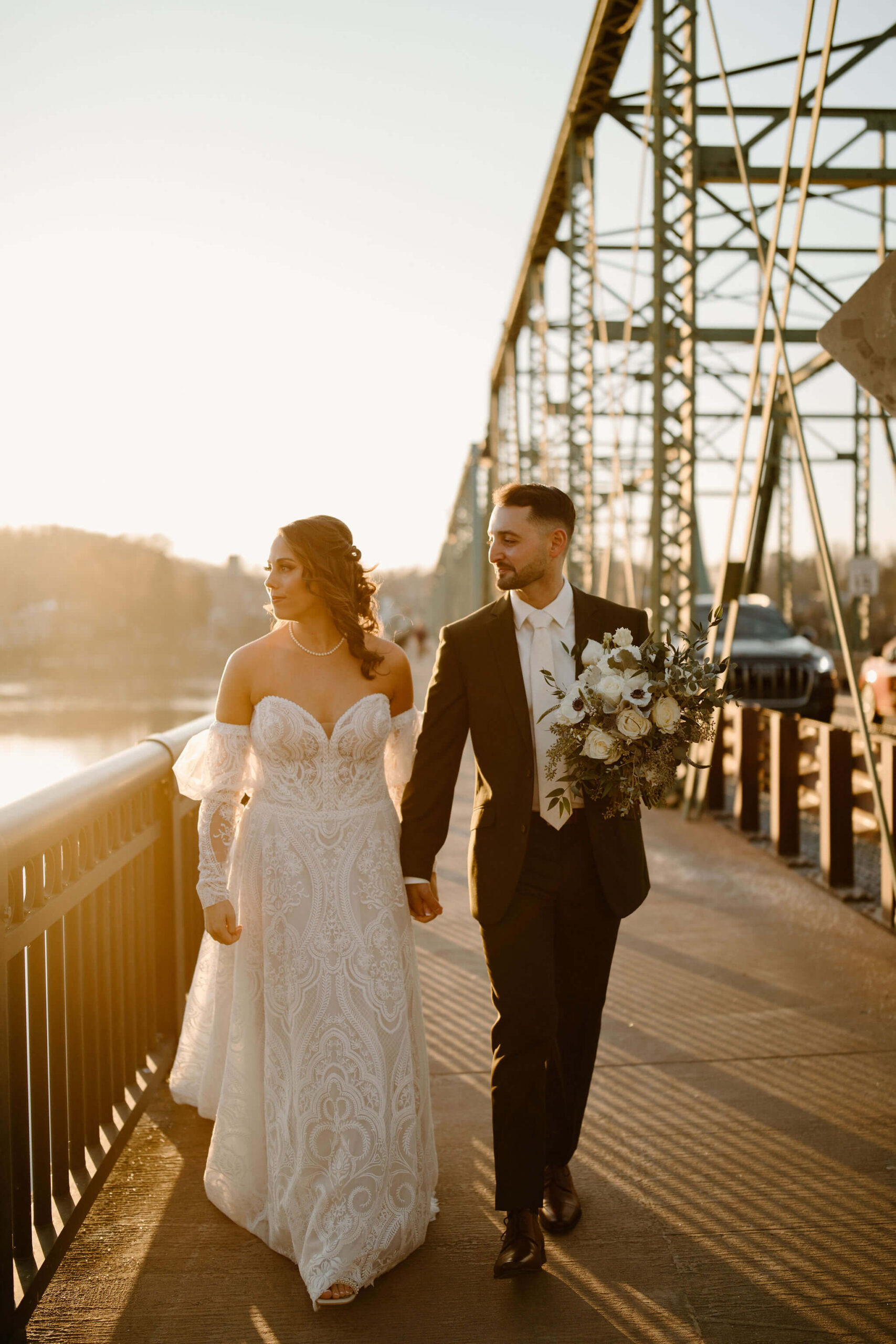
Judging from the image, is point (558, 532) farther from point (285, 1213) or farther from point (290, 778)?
point (285, 1213)

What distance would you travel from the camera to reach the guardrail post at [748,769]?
8.40m

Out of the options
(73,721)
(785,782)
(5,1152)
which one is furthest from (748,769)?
(5,1152)

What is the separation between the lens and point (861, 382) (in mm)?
3490

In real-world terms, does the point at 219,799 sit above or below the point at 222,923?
above

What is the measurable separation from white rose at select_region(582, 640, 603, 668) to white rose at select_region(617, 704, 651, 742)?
0.17 meters

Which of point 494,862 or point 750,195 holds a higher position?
point 750,195

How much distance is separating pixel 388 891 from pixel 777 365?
4.82 meters

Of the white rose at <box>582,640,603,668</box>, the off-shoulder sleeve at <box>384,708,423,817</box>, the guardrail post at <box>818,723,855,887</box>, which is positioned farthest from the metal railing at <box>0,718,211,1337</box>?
the guardrail post at <box>818,723,855,887</box>

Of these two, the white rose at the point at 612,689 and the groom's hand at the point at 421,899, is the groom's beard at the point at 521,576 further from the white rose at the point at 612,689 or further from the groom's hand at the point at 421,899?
the groom's hand at the point at 421,899

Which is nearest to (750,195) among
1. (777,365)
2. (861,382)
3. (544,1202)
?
(777,365)

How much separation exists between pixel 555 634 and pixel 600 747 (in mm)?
491

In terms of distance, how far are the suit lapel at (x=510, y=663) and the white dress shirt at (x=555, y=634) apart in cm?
2

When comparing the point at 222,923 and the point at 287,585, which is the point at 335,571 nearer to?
the point at 287,585

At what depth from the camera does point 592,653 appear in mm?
2920
